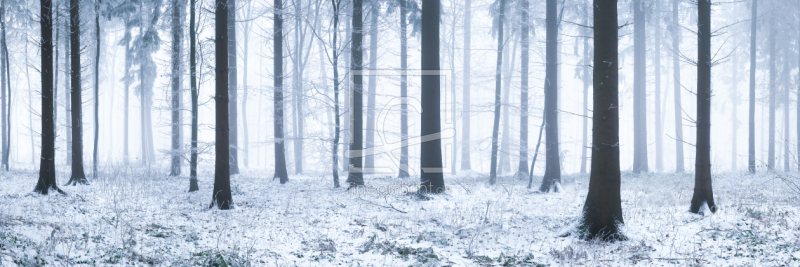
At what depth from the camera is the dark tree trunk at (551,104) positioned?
46.3ft

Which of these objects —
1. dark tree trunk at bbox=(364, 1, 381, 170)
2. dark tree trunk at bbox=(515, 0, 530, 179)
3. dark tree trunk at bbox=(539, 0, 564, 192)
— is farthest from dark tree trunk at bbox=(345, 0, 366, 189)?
dark tree trunk at bbox=(539, 0, 564, 192)

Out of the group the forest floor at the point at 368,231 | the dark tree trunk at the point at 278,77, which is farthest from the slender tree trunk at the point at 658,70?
the dark tree trunk at the point at 278,77

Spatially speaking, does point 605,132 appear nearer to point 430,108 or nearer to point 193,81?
point 430,108

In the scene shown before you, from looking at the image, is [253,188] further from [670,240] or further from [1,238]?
[670,240]

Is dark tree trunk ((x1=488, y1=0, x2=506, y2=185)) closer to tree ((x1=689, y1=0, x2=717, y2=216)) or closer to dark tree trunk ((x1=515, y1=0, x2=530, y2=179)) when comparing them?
dark tree trunk ((x1=515, y1=0, x2=530, y2=179))

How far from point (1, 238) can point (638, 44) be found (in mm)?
23264

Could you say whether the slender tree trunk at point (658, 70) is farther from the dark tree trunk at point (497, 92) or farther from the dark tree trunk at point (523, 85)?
the dark tree trunk at point (497, 92)

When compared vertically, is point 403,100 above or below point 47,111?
above

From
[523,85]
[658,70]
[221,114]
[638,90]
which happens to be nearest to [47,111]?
[221,114]

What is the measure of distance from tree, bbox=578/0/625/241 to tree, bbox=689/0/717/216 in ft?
9.85

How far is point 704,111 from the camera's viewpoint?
30.0 feet

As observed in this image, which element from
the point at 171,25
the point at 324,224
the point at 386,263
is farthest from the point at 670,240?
the point at 171,25

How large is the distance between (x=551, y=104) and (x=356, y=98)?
21.5ft

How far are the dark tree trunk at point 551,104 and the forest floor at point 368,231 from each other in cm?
199
